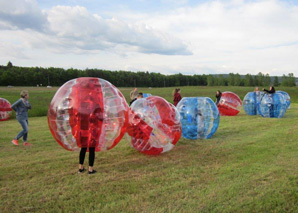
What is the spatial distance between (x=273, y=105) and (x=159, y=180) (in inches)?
459

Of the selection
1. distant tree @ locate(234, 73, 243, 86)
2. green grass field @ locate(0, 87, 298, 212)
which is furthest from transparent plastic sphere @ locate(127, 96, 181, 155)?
distant tree @ locate(234, 73, 243, 86)

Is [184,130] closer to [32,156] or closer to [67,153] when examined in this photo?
[67,153]

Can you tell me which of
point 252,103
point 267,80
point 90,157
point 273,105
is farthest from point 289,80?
point 90,157

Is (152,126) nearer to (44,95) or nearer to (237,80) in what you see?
(44,95)

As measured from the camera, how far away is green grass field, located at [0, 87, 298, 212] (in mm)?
4051

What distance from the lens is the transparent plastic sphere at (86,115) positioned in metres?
4.99

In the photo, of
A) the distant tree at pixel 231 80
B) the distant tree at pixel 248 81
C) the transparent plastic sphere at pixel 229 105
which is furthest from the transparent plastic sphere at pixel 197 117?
the distant tree at pixel 231 80

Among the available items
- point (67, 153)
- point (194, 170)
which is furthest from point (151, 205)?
point (67, 153)

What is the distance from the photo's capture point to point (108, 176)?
534 cm

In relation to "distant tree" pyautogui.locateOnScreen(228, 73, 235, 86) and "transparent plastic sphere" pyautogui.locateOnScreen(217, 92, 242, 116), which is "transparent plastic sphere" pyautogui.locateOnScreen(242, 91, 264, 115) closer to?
"transparent plastic sphere" pyautogui.locateOnScreen(217, 92, 242, 116)

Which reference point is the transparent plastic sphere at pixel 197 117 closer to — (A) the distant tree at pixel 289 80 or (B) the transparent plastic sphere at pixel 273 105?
(B) the transparent plastic sphere at pixel 273 105

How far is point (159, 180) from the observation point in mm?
5082

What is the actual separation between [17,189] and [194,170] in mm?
3687

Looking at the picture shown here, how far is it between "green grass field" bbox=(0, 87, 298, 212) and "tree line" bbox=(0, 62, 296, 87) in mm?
80962
